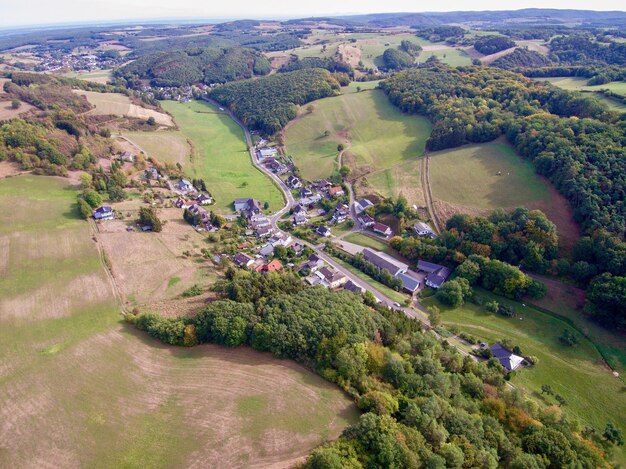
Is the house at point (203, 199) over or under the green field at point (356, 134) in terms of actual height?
under

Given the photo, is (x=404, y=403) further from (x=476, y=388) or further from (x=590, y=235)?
(x=590, y=235)

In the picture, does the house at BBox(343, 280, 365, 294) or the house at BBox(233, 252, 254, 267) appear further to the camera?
the house at BBox(233, 252, 254, 267)

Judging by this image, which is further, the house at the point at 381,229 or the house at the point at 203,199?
the house at the point at 203,199

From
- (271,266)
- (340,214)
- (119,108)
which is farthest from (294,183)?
(119,108)

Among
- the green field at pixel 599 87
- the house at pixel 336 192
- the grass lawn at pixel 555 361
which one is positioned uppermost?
the green field at pixel 599 87

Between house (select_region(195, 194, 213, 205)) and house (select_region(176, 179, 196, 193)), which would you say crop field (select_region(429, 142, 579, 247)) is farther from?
house (select_region(176, 179, 196, 193))

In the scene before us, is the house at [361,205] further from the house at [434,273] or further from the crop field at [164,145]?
the crop field at [164,145]

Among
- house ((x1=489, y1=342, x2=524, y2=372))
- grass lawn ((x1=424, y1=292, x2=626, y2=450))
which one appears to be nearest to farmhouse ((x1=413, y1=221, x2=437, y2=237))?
grass lawn ((x1=424, y1=292, x2=626, y2=450))

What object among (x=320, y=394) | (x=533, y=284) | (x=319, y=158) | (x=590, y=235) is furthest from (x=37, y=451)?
(x=319, y=158)

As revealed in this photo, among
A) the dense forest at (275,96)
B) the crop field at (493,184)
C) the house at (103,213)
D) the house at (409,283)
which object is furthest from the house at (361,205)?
the dense forest at (275,96)
